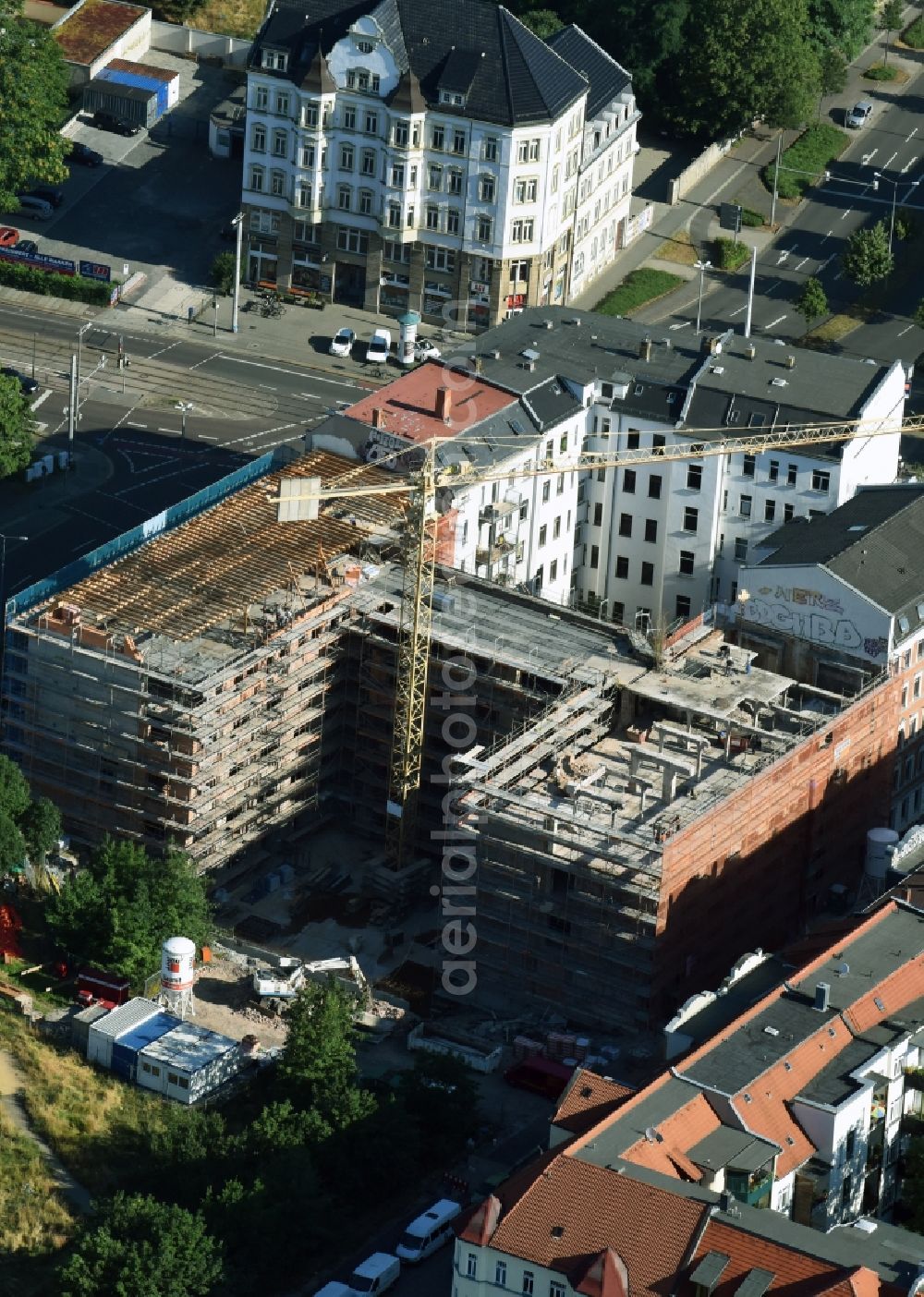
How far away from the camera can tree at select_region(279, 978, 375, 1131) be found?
626 ft

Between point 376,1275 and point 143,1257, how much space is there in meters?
13.4

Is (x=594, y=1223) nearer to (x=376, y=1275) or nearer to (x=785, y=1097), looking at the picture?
(x=785, y=1097)

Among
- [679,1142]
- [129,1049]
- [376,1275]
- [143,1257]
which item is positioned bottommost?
[376,1275]

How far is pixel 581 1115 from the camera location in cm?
17775

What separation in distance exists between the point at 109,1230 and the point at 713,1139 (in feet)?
107

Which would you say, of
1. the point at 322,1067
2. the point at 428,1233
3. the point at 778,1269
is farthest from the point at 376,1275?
the point at 778,1269

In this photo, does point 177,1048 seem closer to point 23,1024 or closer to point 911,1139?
point 23,1024

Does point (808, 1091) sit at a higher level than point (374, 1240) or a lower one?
higher

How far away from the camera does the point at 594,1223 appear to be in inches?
6565

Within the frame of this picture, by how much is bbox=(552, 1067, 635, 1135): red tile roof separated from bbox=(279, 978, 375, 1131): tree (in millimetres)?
16369

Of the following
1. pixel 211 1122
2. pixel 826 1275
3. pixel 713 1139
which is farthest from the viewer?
pixel 211 1122

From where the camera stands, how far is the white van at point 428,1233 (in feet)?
606

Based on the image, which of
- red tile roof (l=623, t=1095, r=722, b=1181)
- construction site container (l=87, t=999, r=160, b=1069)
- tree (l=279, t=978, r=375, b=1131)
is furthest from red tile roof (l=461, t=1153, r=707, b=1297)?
construction site container (l=87, t=999, r=160, b=1069)

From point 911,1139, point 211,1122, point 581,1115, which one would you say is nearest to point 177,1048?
point 211,1122
